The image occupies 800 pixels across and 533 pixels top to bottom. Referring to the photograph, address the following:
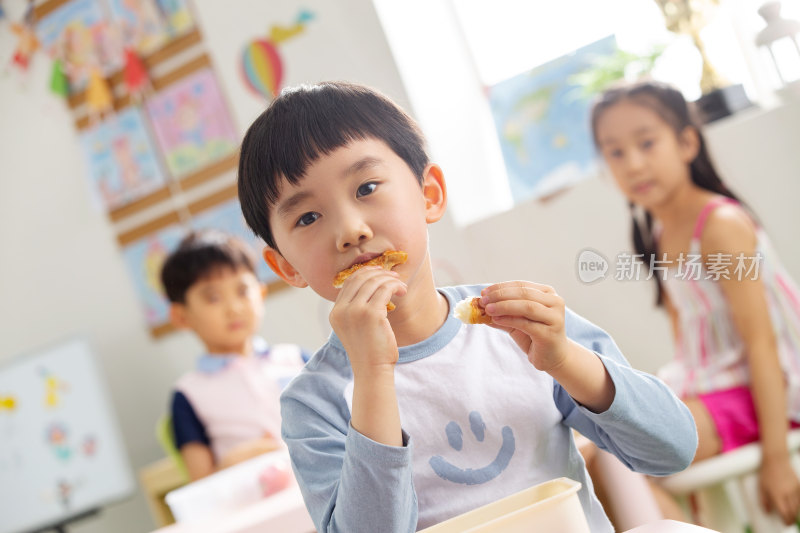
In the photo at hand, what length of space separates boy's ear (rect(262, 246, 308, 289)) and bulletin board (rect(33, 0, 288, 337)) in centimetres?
185

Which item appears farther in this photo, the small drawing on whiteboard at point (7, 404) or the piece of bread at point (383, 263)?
the small drawing on whiteboard at point (7, 404)

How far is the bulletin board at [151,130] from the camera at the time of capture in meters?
2.65

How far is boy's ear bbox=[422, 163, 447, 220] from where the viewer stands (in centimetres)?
74

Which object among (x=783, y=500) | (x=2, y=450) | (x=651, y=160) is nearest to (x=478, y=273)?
(x=651, y=160)

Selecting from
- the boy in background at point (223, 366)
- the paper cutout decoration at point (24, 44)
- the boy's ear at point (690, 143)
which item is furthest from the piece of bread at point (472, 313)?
the paper cutout decoration at point (24, 44)

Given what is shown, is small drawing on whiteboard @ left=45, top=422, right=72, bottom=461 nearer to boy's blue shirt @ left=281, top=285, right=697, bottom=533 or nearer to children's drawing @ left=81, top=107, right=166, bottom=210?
children's drawing @ left=81, top=107, right=166, bottom=210

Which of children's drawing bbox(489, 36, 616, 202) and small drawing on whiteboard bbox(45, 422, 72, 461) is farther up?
children's drawing bbox(489, 36, 616, 202)

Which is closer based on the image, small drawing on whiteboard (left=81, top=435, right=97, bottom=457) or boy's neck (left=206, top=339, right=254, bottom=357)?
boy's neck (left=206, top=339, right=254, bottom=357)

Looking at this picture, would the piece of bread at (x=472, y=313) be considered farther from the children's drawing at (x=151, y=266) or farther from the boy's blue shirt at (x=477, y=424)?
the children's drawing at (x=151, y=266)

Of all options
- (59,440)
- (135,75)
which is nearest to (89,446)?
(59,440)

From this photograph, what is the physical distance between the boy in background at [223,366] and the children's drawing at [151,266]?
2.45 ft

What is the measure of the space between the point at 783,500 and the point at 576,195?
3.25 feet

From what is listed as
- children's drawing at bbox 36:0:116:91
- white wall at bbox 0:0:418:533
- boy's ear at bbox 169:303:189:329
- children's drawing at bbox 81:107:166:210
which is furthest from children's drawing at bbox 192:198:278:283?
children's drawing at bbox 36:0:116:91

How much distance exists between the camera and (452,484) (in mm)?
667
